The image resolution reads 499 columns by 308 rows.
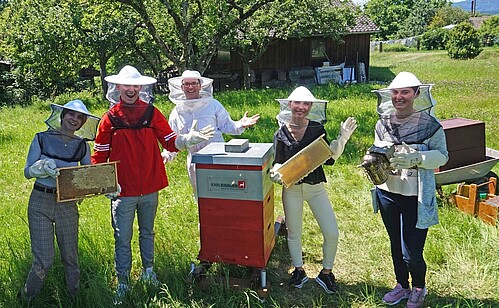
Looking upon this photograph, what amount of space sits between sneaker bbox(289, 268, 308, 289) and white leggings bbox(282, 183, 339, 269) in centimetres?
25

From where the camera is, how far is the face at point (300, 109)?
307 centimetres

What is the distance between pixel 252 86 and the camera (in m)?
18.4

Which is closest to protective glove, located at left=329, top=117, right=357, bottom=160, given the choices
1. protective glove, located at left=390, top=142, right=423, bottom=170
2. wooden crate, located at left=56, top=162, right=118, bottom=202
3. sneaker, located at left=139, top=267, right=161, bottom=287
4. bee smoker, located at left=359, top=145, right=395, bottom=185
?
bee smoker, located at left=359, top=145, right=395, bottom=185

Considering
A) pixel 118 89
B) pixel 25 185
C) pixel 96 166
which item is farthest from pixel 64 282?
pixel 25 185

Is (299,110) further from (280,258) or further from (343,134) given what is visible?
(280,258)

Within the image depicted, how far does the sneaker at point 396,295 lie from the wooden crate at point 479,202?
1459 mm

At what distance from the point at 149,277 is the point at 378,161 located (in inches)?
75.5

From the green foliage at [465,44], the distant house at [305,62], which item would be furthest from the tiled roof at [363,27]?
the green foliage at [465,44]

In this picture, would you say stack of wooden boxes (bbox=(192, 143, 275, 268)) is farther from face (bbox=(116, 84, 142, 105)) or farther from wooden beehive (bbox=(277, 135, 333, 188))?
face (bbox=(116, 84, 142, 105))

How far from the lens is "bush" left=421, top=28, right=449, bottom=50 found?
33.2 m

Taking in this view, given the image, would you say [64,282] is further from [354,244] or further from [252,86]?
[252,86]

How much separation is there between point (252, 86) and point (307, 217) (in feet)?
46.4

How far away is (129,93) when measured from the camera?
10.2 ft

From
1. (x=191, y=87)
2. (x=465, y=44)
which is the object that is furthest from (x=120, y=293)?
(x=465, y=44)
